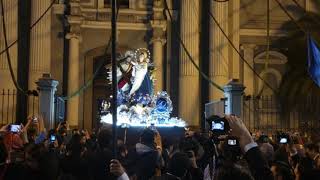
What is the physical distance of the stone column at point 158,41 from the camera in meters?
23.0

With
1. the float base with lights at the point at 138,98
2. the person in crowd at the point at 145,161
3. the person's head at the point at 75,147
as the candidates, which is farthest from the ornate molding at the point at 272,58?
the person in crowd at the point at 145,161

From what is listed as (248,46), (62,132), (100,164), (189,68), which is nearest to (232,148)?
(100,164)

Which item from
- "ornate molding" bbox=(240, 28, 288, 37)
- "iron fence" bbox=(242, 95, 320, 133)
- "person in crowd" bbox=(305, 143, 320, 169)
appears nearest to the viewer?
"person in crowd" bbox=(305, 143, 320, 169)

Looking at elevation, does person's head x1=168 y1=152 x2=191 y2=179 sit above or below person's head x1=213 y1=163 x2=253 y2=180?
below

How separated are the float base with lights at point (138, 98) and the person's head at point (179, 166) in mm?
11275

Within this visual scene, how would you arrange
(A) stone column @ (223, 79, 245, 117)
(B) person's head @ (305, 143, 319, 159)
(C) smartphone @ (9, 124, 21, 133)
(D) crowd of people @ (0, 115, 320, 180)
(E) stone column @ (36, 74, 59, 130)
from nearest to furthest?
(D) crowd of people @ (0, 115, 320, 180), (B) person's head @ (305, 143, 319, 159), (C) smartphone @ (9, 124, 21, 133), (E) stone column @ (36, 74, 59, 130), (A) stone column @ (223, 79, 245, 117)

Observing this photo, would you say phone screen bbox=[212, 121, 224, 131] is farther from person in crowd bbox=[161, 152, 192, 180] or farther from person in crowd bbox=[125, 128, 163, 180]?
person in crowd bbox=[125, 128, 163, 180]

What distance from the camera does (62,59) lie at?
22859 millimetres

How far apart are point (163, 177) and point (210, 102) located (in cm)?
1590

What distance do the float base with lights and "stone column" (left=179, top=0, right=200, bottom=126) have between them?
3111mm

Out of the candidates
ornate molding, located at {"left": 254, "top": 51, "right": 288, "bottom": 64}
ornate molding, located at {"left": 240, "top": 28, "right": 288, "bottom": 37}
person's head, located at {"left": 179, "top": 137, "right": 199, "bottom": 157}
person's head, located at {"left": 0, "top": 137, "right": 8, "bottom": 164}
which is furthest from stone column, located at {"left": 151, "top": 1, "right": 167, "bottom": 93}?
person's head, located at {"left": 0, "top": 137, "right": 8, "bottom": 164}

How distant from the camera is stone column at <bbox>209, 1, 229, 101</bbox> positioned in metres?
22.2

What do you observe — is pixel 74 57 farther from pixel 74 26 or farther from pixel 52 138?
pixel 52 138

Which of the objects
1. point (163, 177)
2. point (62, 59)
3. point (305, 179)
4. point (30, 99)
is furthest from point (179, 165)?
point (62, 59)
